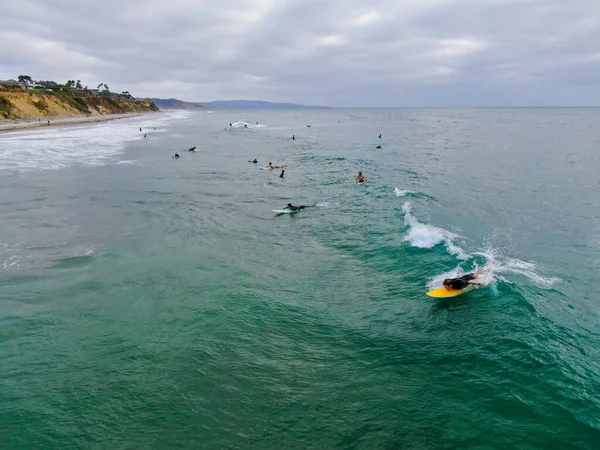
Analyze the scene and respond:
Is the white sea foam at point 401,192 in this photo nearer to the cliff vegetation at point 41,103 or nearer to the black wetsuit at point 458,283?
the black wetsuit at point 458,283

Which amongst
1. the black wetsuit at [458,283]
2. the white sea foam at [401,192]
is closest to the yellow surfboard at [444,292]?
the black wetsuit at [458,283]

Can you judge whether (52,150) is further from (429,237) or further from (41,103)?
(41,103)

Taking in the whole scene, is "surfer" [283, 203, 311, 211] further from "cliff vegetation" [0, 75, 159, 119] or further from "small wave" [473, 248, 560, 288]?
"cliff vegetation" [0, 75, 159, 119]

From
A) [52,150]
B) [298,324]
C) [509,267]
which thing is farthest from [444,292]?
[52,150]

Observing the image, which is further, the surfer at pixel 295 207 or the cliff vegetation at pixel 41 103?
the cliff vegetation at pixel 41 103

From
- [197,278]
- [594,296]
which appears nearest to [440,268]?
[594,296]
